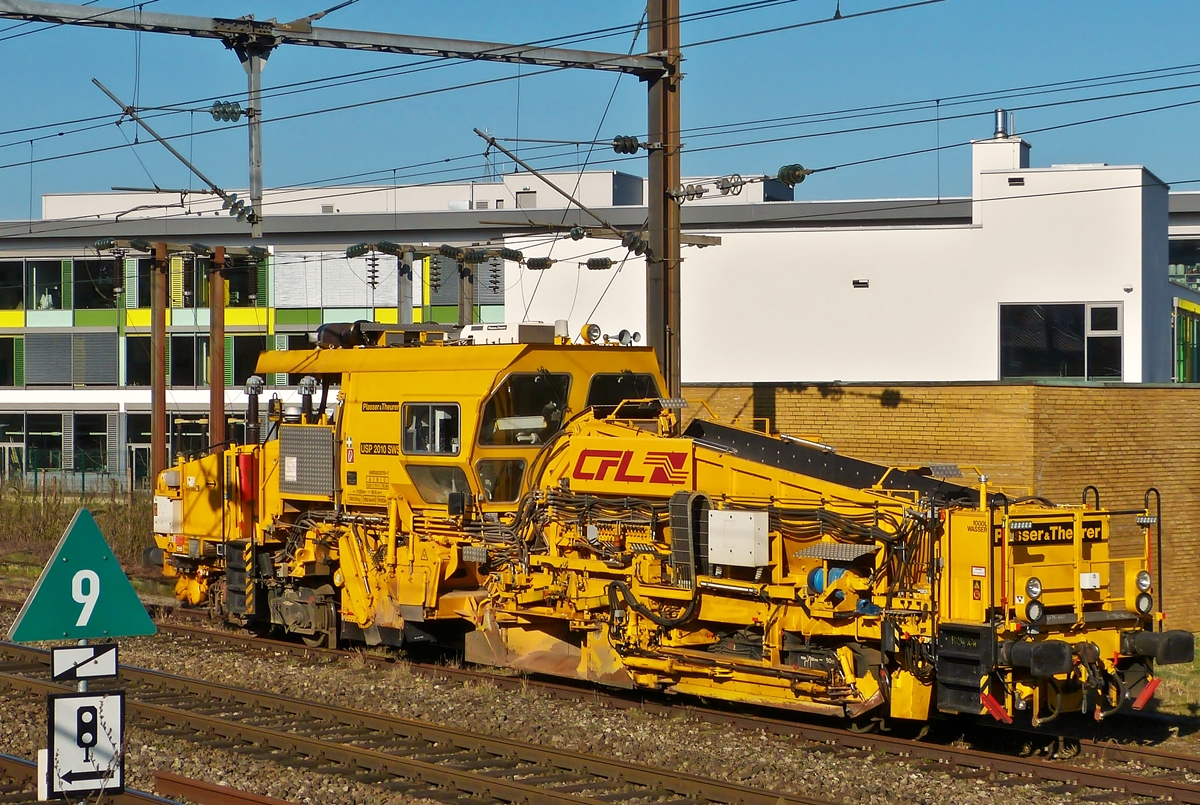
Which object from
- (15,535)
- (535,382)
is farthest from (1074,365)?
(15,535)

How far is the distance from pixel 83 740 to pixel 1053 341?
895 inches

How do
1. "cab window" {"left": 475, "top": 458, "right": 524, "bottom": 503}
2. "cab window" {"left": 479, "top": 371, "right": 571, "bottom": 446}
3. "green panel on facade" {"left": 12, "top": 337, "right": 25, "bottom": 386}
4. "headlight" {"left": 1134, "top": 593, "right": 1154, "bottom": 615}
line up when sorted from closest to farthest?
1. "headlight" {"left": 1134, "top": 593, "right": 1154, "bottom": 615}
2. "cab window" {"left": 479, "top": 371, "right": 571, "bottom": 446}
3. "cab window" {"left": 475, "top": 458, "right": 524, "bottom": 503}
4. "green panel on facade" {"left": 12, "top": 337, "right": 25, "bottom": 386}

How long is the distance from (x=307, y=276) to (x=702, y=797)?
3821cm

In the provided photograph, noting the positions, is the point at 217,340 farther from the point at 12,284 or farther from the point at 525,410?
the point at 12,284

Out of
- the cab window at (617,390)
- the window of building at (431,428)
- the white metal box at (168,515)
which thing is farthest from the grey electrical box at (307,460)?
the cab window at (617,390)

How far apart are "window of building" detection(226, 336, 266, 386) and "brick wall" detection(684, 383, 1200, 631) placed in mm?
31939

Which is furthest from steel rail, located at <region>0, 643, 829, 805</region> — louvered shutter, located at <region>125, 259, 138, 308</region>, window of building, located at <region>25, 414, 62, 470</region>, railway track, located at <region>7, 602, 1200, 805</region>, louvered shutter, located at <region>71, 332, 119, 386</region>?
louvered shutter, located at <region>71, 332, 119, 386</region>

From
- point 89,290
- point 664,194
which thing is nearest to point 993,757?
point 664,194

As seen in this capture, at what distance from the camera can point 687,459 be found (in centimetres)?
1129

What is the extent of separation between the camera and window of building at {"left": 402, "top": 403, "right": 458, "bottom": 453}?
13.0 m

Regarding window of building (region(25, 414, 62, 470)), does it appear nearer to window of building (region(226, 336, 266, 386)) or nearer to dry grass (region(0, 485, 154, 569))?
window of building (region(226, 336, 266, 386))

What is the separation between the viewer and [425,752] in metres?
10.4

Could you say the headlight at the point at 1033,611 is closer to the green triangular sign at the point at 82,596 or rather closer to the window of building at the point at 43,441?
the green triangular sign at the point at 82,596

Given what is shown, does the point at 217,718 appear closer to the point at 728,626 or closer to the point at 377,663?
the point at 377,663
